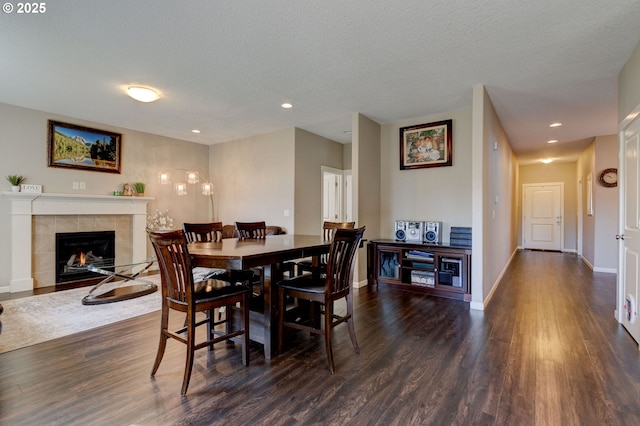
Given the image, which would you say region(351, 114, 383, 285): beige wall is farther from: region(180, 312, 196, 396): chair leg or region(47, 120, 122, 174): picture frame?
region(47, 120, 122, 174): picture frame

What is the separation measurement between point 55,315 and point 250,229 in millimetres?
2176

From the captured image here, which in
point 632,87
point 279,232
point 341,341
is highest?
point 632,87

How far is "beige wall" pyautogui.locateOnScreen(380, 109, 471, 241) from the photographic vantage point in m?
4.40

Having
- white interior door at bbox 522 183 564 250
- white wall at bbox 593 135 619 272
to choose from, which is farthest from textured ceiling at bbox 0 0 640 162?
white interior door at bbox 522 183 564 250

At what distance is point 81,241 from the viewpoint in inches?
195

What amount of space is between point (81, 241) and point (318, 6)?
16.6 feet

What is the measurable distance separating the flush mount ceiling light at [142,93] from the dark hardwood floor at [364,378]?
8.10ft

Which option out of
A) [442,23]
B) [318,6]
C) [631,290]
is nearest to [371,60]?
[442,23]

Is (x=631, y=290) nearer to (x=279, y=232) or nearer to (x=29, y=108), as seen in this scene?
(x=279, y=232)

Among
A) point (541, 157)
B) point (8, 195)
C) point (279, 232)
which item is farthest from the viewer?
point (541, 157)

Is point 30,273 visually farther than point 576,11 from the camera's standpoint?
Yes

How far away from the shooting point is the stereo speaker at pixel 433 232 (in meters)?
4.46

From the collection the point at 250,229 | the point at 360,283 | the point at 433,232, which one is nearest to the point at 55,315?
the point at 250,229

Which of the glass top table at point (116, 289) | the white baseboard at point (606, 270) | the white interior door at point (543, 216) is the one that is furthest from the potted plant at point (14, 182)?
the white interior door at point (543, 216)
